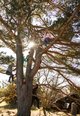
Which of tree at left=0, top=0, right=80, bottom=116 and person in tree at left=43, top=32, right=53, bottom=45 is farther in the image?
person in tree at left=43, top=32, right=53, bottom=45

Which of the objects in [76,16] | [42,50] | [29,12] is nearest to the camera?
[29,12]

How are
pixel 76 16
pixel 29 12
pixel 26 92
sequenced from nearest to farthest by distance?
1. pixel 29 12
2. pixel 76 16
3. pixel 26 92

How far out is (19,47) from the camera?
40.7ft

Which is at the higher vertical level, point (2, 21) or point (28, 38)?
point (2, 21)

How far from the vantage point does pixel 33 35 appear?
1042 cm

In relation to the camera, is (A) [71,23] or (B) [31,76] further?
(B) [31,76]

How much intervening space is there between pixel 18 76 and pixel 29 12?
4295 millimetres

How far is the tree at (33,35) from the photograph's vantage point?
905 centimetres

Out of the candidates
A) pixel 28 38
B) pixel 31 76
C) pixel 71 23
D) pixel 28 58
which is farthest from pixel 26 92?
pixel 71 23

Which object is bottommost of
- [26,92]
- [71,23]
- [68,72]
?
[26,92]

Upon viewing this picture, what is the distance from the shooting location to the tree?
905cm

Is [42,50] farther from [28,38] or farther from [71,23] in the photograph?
[71,23]

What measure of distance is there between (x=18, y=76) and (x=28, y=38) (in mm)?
2583

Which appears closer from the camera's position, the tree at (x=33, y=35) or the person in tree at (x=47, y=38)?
the tree at (x=33, y=35)
